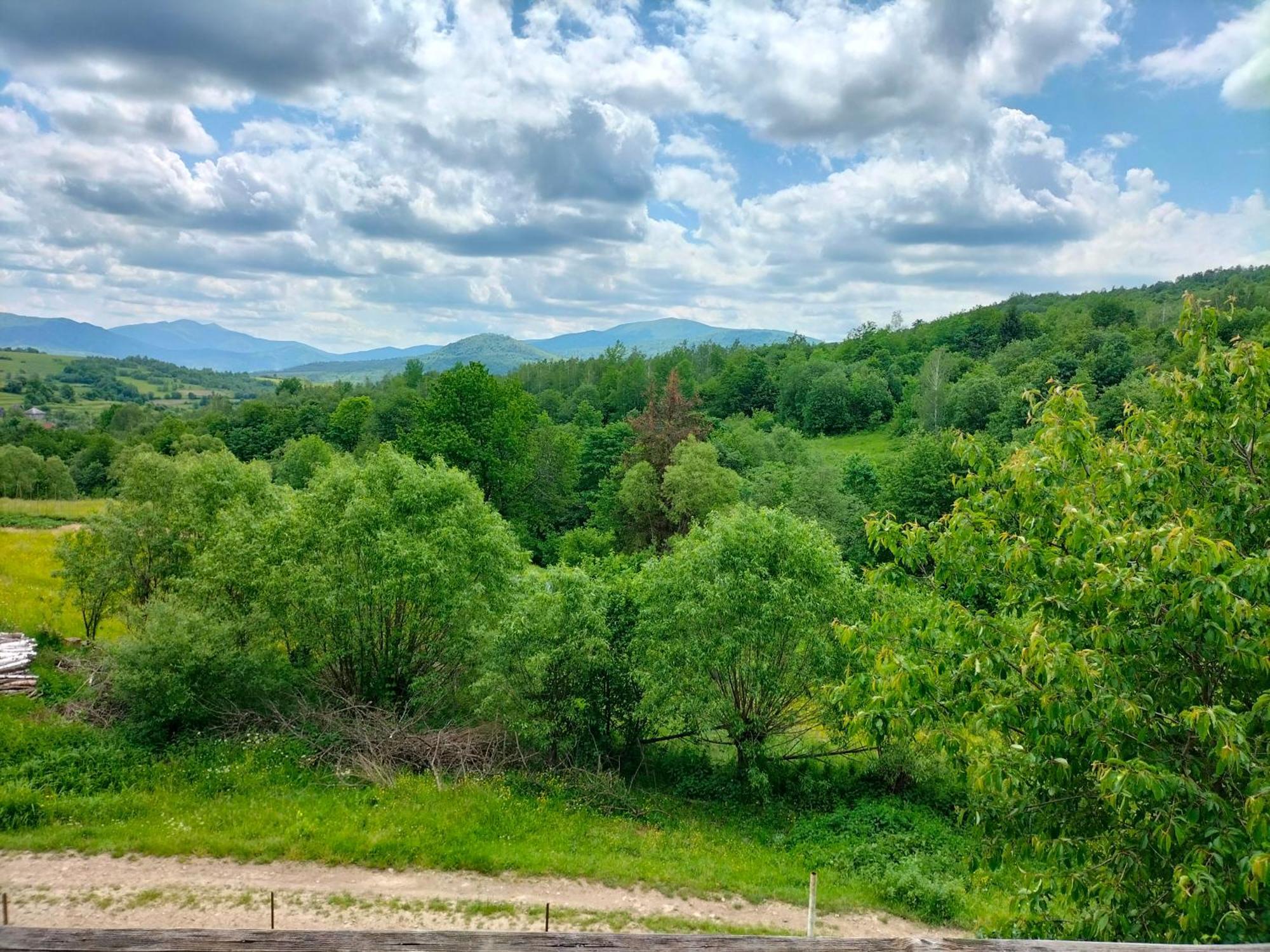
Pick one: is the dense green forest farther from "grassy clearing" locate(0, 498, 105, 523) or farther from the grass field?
"grassy clearing" locate(0, 498, 105, 523)

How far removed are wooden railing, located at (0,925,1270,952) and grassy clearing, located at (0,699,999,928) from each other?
11.1 meters

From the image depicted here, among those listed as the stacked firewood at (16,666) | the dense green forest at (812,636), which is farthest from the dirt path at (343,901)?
the stacked firewood at (16,666)

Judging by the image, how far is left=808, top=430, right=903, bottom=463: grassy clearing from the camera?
253 ft

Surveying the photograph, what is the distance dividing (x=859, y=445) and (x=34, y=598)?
7773cm

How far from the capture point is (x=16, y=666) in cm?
2152

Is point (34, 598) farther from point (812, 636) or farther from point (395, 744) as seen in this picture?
point (812, 636)

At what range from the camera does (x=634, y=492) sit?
52.1 m

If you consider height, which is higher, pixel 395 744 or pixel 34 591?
pixel 34 591

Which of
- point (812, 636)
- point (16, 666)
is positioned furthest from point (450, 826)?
point (16, 666)

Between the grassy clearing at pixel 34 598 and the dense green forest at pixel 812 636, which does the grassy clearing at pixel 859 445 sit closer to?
the dense green forest at pixel 812 636

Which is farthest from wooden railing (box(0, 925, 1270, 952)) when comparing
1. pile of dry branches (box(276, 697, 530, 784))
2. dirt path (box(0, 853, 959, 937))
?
pile of dry branches (box(276, 697, 530, 784))

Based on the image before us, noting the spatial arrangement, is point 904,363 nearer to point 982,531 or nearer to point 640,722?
point 640,722

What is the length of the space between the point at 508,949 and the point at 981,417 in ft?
274

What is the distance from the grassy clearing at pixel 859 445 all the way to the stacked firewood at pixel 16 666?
6088cm
